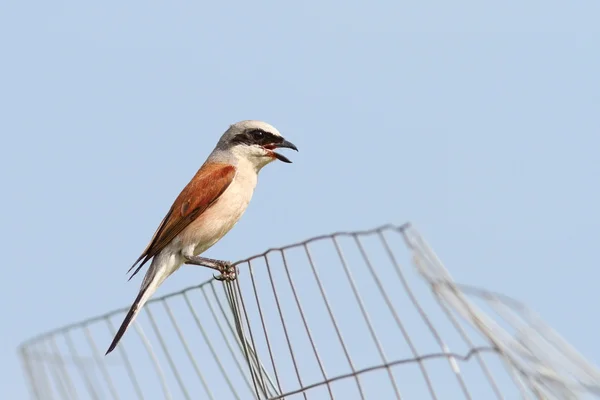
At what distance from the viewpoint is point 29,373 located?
5141mm

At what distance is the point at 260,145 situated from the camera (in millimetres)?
7090

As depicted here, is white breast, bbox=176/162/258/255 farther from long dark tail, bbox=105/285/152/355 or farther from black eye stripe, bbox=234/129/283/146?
long dark tail, bbox=105/285/152/355

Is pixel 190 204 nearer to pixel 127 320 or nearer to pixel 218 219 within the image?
pixel 218 219

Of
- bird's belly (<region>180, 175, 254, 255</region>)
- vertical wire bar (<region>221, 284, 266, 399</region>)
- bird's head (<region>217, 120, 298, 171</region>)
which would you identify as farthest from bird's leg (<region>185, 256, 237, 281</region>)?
bird's head (<region>217, 120, 298, 171</region>)

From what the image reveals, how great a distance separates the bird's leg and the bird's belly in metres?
0.11

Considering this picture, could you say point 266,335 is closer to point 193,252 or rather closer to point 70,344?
point 70,344

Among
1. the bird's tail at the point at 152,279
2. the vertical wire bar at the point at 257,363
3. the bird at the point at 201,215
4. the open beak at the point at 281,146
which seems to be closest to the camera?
the vertical wire bar at the point at 257,363

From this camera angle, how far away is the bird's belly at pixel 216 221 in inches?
258

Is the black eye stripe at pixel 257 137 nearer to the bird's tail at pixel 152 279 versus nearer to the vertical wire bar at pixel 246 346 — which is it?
the bird's tail at pixel 152 279

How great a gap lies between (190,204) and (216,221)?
22 cm

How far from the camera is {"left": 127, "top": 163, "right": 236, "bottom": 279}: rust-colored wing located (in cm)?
656

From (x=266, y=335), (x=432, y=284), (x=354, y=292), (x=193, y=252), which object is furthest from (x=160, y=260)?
(x=432, y=284)

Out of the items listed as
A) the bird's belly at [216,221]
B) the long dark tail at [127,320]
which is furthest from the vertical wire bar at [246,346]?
the bird's belly at [216,221]

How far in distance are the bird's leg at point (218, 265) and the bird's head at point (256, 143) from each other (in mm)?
911
